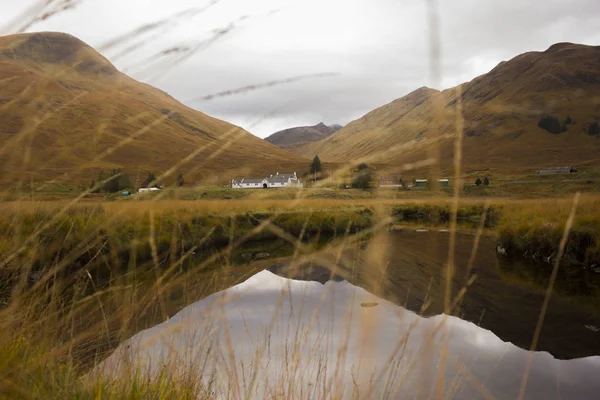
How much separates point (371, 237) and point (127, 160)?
95.9m

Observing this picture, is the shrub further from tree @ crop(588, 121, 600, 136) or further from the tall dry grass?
the tall dry grass

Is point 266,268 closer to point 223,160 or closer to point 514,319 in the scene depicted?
point 514,319

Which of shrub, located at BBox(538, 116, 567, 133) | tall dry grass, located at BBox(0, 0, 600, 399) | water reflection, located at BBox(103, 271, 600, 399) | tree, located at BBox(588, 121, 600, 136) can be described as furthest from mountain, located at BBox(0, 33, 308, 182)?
shrub, located at BBox(538, 116, 567, 133)

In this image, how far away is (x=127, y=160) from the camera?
102438 millimetres

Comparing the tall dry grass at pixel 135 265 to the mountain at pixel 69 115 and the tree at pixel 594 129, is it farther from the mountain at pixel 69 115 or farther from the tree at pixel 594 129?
the tree at pixel 594 129

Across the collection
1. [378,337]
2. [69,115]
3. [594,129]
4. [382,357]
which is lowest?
[378,337]

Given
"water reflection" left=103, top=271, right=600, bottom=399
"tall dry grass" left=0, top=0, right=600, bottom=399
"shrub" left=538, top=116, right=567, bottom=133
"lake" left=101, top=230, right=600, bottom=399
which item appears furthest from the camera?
"shrub" left=538, top=116, right=567, bottom=133

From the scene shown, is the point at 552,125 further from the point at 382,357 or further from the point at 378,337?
the point at 382,357

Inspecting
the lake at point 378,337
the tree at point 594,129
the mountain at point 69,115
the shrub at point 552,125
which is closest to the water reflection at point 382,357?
the lake at point 378,337

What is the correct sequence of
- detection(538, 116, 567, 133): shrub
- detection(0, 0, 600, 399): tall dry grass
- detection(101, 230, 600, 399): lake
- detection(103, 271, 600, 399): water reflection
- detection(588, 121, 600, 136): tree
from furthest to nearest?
1. detection(538, 116, 567, 133): shrub
2. detection(588, 121, 600, 136): tree
3. detection(103, 271, 600, 399): water reflection
4. detection(101, 230, 600, 399): lake
5. detection(0, 0, 600, 399): tall dry grass

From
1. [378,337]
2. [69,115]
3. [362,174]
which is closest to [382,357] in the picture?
[378,337]

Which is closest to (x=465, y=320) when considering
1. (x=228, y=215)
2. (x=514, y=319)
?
(x=514, y=319)

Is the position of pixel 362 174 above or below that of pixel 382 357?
above

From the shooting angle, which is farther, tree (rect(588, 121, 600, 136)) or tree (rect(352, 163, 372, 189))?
tree (rect(588, 121, 600, 136))
